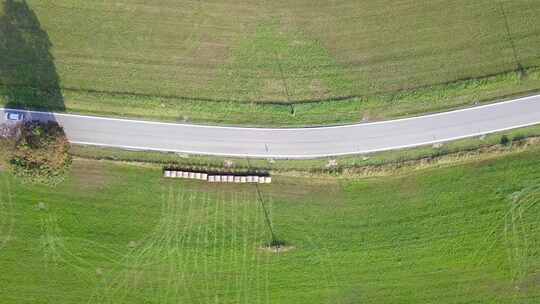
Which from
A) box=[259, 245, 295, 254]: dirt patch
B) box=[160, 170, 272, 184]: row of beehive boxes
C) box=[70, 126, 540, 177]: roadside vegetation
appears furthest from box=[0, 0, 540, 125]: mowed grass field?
box=[259, 245, 295, 254]: dirt patch

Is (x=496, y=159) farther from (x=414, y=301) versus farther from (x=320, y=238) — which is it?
(x=320, y=238)

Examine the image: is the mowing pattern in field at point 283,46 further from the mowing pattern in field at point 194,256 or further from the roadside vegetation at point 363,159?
the mowing pattern in field at point 194,256

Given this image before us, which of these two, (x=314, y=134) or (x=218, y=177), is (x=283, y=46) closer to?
(x=314, y=134)

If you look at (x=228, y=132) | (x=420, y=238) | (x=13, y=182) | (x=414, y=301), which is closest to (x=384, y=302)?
(x=414, y=301)

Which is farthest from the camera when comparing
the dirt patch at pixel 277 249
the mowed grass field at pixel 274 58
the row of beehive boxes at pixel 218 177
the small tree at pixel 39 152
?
the dirt patch at pixel 277 249

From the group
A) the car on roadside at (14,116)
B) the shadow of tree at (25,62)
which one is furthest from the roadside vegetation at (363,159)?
the shadow of tree at (25,62)

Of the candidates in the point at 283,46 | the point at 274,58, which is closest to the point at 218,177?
the point at 274,58
